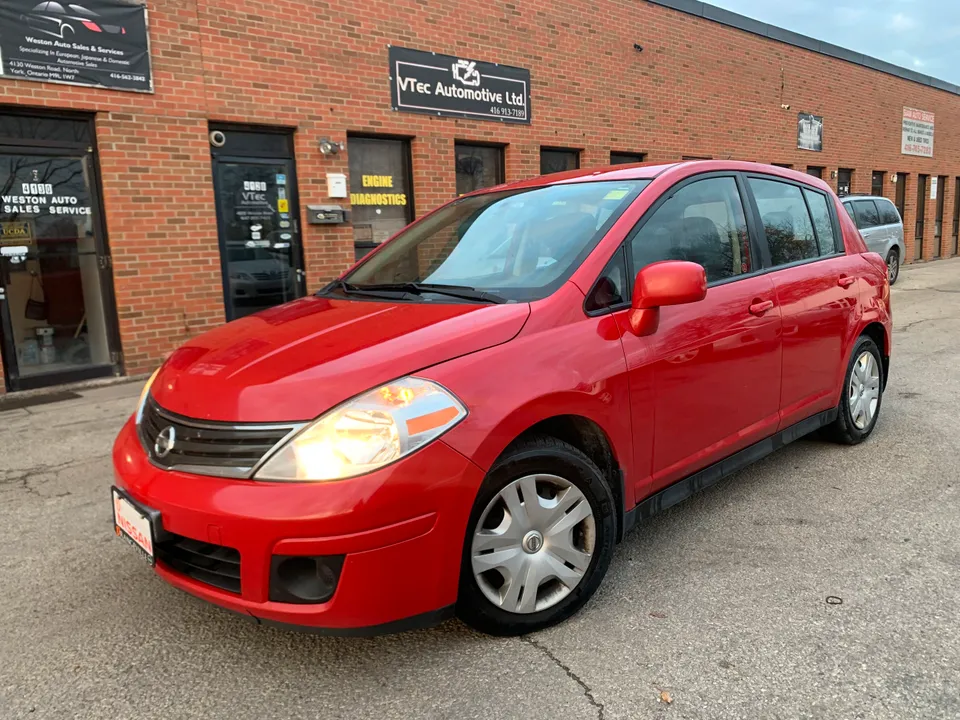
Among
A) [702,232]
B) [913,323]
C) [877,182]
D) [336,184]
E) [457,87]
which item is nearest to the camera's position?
[702,232]

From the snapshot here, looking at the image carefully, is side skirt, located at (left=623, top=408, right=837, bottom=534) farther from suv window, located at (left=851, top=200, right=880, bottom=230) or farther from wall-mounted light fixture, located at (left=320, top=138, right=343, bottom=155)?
suv window, located at (left=851, top=200, right=880, bottom=230)

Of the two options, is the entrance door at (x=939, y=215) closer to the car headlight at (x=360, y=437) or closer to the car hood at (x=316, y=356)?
the car hood at (x=316, y=356)

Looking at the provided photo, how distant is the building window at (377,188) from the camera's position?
9172mm

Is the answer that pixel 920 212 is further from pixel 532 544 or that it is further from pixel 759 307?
pixel 532 544

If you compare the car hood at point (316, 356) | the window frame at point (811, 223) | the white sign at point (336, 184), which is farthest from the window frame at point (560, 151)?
the car hood at point (316, 356)

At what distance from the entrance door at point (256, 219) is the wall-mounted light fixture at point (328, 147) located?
355 millimetres

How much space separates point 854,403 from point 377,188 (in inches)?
258

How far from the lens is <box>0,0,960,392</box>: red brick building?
279 inches

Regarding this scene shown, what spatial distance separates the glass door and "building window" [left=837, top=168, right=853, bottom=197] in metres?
15.0

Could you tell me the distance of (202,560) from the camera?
92.5 inches

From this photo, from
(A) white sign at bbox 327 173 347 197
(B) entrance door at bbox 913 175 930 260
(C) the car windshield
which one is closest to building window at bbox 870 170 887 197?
(B) entrance door at bbox 913 175 930 260

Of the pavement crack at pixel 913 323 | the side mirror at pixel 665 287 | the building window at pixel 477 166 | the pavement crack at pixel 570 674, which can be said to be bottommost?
the pavement crack at pixel 570 674

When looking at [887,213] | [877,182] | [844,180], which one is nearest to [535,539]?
[887,213]

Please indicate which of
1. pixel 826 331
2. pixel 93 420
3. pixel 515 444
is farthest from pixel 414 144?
pixel 515 444
